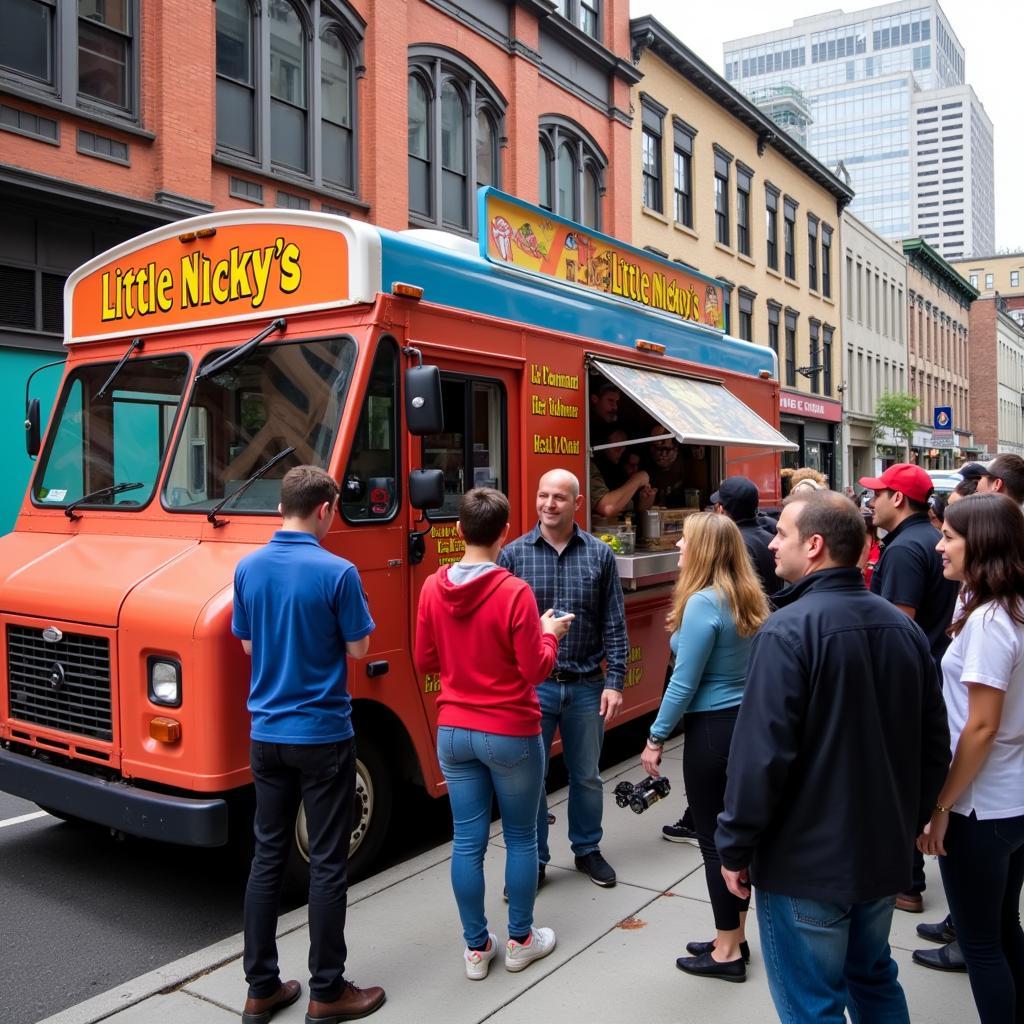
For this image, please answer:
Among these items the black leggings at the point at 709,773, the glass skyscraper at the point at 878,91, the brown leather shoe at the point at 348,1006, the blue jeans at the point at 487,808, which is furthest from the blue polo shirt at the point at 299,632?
the glass skyscraper at the point at 878,91

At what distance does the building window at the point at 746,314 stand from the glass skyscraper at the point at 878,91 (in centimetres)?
14639

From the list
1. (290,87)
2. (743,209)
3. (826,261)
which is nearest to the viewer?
(290,87)

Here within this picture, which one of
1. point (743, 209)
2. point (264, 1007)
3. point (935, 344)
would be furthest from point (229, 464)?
point (935, 344)

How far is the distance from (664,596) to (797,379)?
1103 inches

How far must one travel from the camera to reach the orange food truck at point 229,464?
4242mm

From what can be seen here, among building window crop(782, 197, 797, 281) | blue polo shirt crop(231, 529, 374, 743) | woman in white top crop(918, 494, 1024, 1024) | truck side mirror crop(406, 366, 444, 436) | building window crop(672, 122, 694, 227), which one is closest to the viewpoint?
woman in white top crop(918, 494, 1024, 1024)

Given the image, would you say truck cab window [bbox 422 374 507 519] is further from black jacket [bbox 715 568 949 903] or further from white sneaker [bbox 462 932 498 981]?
black jacket [bbox 715 568 949 903]

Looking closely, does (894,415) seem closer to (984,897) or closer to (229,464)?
(229,464)

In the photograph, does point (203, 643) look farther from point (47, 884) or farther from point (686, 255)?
point (686, 255)

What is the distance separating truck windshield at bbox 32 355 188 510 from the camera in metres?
5.15

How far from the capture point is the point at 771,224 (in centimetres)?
3184

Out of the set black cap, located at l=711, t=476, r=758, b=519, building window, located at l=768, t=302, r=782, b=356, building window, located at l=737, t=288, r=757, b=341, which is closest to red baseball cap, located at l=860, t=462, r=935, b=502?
black cap, located at l=711, t=476, r=758, b=519

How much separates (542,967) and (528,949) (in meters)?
0.09

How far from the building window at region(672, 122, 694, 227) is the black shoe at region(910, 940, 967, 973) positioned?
23678 mm
